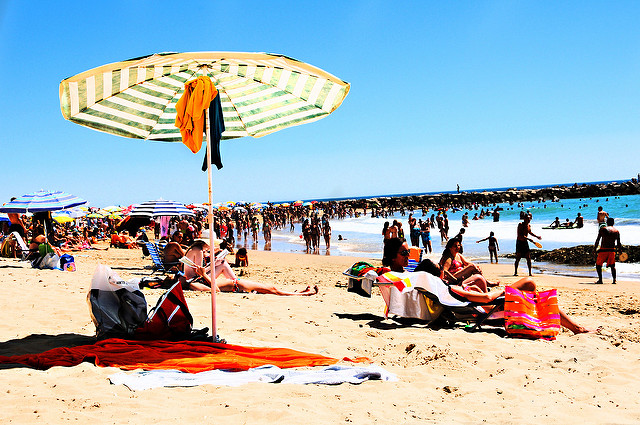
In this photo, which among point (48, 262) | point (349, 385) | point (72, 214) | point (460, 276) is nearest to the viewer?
point (349, 385)

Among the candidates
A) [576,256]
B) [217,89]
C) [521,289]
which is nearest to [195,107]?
[217,89]

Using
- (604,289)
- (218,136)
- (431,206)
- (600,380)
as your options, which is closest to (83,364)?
(218,136)

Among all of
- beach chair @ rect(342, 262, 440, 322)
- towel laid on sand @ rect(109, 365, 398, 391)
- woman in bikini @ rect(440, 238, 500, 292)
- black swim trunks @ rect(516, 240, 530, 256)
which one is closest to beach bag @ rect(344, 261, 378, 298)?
woman in bikini @ rect(440, 238, 500, 292)

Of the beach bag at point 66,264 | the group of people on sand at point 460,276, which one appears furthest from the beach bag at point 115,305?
the beach bag at point 66,264

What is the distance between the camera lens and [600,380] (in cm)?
384

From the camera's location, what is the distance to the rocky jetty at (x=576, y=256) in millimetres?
13933

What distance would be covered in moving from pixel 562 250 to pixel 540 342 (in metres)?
12.1

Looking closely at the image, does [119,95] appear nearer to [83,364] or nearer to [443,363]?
[83,364]

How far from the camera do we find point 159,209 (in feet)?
49.7

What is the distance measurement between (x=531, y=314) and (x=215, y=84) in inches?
157

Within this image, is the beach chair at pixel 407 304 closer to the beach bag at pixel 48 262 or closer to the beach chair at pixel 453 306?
the beach chair at pixel 453 306

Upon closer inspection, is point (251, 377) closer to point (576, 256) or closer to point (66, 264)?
point (66, 264)

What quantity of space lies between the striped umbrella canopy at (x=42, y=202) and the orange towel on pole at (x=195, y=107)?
8194 millimetres

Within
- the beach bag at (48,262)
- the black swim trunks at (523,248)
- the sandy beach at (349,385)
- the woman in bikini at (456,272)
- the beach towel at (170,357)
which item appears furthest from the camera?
the black swim trunks at (523,248)
